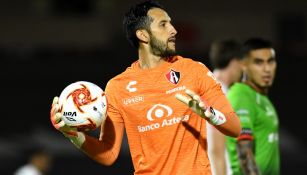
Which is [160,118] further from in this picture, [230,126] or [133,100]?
[230,126]

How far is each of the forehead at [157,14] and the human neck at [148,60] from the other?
0.21m

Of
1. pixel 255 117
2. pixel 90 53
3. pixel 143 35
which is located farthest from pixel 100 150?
pixel 90 53

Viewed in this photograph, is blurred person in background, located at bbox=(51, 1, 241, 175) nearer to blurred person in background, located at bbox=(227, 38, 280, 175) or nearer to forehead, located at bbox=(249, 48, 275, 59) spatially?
blurred person in background, located at bbox=(227, 38, 280, 175)

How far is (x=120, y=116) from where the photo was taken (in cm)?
477

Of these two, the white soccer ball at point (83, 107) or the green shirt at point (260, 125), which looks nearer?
the white soccer ball at point (83, 107)

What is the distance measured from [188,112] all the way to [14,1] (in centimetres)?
1369

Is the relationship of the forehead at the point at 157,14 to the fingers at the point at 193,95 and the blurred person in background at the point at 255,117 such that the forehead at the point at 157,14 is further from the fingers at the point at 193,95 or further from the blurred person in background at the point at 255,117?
the blurred person in background at the point at 255,117

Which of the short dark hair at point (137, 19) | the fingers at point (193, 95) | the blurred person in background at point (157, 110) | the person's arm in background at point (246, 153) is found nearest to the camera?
the fingers at point (193, 95)

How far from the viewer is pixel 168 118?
4.56 metres

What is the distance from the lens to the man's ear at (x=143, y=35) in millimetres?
4762

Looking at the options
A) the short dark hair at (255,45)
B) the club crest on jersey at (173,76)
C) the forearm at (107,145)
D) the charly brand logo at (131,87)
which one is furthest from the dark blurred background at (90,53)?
the club crest on jersey at (173,76)

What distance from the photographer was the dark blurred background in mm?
11703

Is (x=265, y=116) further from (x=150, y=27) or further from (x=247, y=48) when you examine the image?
(x=150, y=27)

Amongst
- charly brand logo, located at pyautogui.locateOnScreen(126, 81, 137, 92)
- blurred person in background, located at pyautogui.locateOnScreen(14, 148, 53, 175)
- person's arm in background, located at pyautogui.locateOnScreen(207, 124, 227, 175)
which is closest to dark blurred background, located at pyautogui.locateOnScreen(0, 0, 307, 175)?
blurred person in background, located at pyautogui.locateOnScreen(14, 148, 53, 175)
